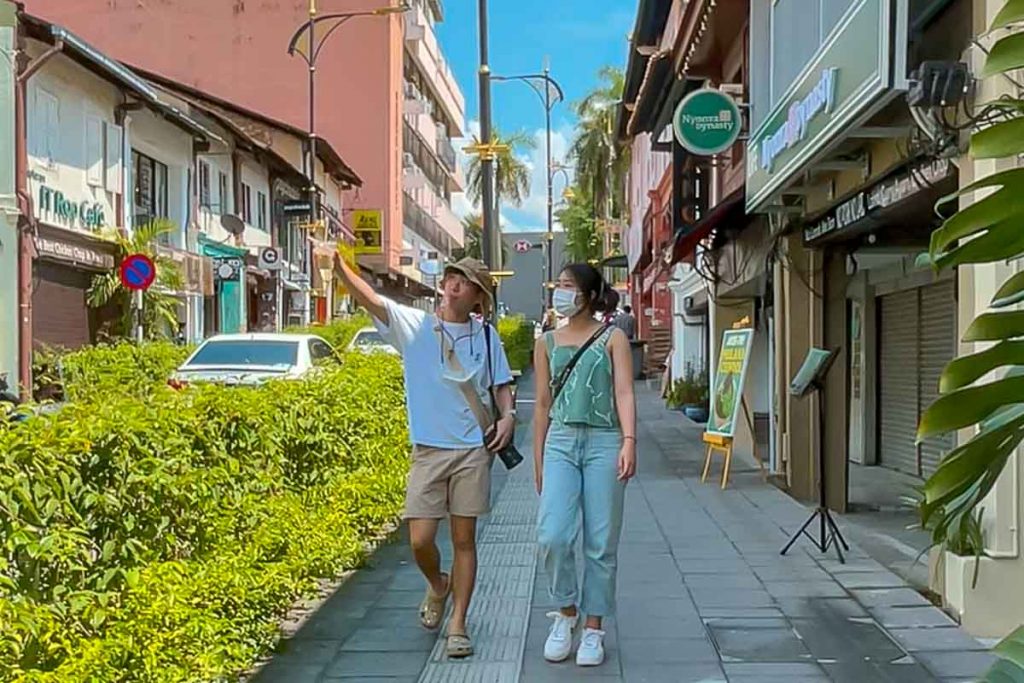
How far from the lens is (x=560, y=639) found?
5480 mm

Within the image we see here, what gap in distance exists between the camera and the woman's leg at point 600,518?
5.34 m

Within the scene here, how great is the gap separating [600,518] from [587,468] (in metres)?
0.23

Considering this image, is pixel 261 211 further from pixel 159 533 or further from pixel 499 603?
pixel 159 533

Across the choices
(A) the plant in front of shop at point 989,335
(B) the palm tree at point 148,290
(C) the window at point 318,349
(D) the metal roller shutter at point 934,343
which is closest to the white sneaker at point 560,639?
(A) the plant in front of shop at point 989,335

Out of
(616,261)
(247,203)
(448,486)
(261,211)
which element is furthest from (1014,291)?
(616,261)

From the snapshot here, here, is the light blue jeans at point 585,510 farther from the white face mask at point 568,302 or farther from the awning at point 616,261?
the awning at point 616,261

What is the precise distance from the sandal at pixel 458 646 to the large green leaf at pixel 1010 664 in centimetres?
409

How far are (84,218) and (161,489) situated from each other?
1828 cm

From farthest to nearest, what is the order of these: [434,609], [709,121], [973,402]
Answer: [709,121] < [434,609] < [973,402]

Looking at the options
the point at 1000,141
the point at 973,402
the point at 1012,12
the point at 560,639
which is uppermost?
the point at 1012,12

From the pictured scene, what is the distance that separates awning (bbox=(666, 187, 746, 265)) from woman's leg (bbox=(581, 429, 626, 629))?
23.8 ft

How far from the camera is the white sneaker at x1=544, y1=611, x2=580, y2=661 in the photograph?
5449 millimetres

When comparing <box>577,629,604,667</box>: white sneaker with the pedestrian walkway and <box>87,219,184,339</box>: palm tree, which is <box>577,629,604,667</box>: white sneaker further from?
<box>87,219,184,339</box>: palm tree

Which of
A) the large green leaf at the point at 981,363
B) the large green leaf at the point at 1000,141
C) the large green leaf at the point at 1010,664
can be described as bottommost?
the large green leaf at the point at 1010,664
